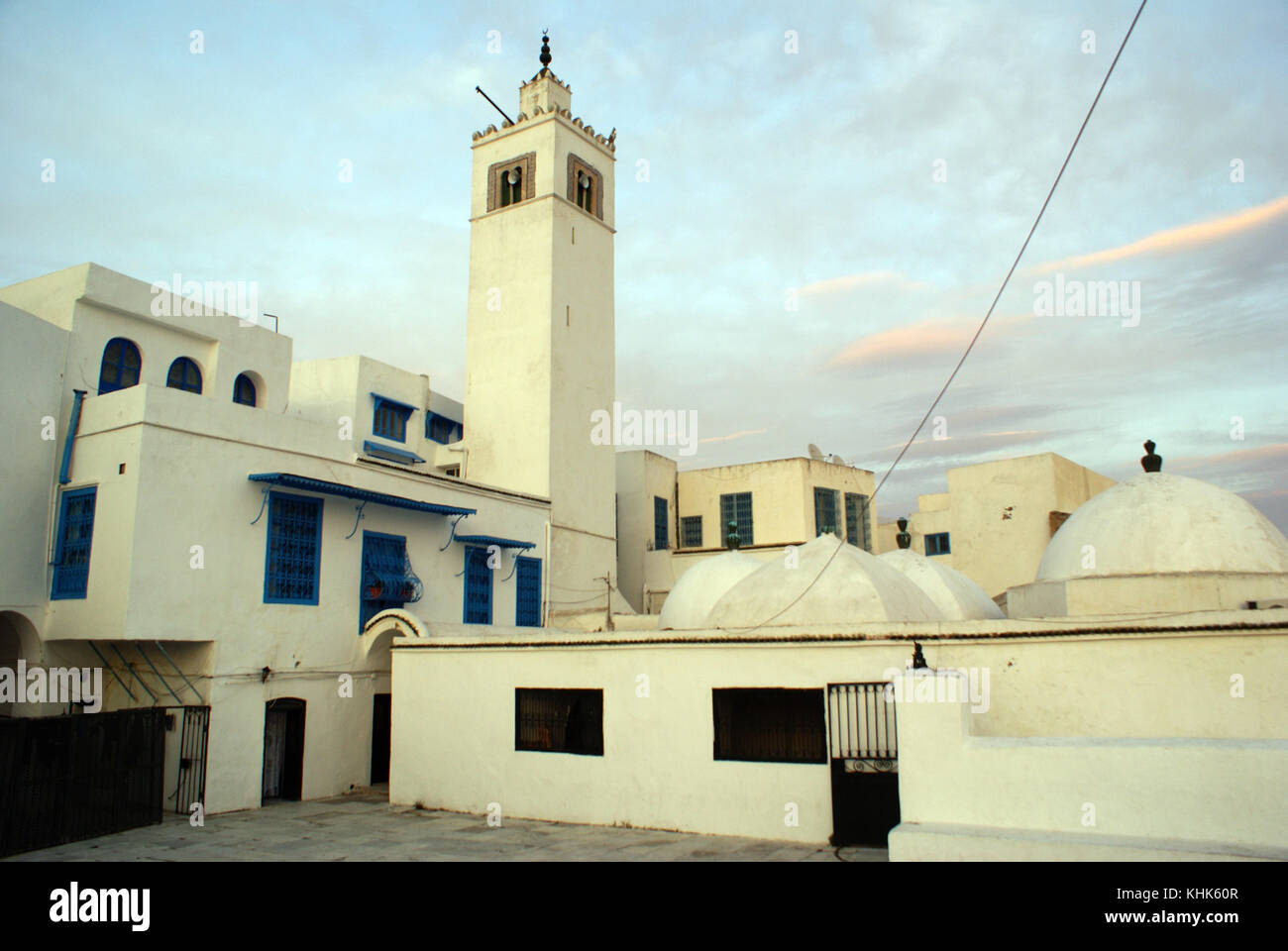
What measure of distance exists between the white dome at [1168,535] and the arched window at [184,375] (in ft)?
51.5

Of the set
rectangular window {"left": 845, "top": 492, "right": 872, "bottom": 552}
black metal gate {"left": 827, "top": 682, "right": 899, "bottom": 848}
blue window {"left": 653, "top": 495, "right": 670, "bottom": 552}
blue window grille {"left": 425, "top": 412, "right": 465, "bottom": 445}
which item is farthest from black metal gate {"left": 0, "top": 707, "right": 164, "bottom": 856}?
rectangular window {"left": 845, "top": 492, "right": 872, "bottom": 552}

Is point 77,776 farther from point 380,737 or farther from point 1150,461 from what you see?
point 1150,461

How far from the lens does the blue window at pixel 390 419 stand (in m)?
24.1

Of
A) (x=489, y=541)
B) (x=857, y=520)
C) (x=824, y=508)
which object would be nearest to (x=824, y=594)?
(x=489, y=541)

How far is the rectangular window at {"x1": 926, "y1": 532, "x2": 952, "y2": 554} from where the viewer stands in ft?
93.4

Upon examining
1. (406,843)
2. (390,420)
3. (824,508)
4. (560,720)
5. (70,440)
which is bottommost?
(406,843)

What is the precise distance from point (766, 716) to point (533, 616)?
33.9 ft

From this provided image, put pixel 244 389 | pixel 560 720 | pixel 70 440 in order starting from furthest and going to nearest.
Result: pixel 244 389 → pixel 70 440 → pixel 560 720

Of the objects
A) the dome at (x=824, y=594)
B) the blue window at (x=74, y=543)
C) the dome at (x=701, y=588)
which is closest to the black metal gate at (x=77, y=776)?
the blue window at (x=74, y=543)

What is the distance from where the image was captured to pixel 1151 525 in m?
12.9

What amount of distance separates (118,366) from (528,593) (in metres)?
9.46

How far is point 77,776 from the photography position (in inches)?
464
